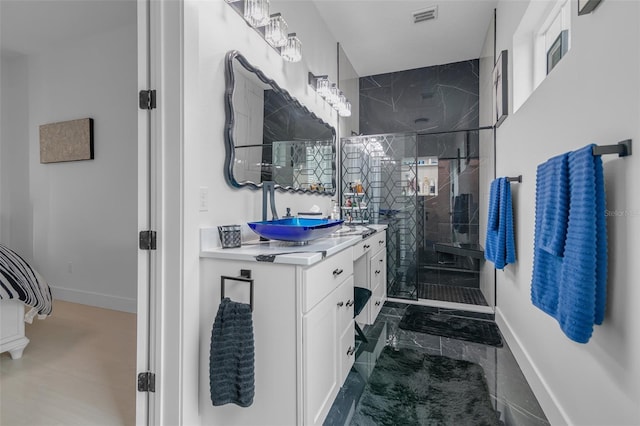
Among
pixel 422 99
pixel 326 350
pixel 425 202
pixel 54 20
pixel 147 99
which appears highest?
pixel 54 20

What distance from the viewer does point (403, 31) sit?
3.27 m

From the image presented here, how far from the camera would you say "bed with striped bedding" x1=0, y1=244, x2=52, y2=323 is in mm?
2015

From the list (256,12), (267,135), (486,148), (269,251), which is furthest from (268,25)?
(486,148)

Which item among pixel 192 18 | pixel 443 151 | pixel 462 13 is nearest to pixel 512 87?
pixel 462 13

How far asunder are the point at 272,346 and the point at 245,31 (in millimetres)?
1768

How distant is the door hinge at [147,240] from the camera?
136 cm

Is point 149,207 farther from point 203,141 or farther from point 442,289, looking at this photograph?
point 442,289

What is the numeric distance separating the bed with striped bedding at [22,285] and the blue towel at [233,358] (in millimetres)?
1806

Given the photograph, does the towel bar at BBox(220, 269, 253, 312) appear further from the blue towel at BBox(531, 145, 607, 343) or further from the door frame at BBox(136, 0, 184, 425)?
the blue towel at BBox(531, 145, 607, 343)

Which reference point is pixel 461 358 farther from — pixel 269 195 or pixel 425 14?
pixel 425 14

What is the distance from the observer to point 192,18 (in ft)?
4.46

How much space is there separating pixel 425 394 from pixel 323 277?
3.31 feet

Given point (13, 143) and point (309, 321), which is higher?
point (13, 143)

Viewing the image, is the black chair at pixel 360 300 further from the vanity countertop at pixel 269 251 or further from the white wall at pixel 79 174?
the white wall at pixel 79 174
